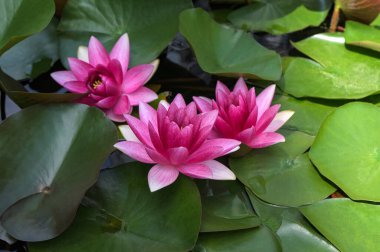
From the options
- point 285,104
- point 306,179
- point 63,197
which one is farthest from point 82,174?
point 285,104

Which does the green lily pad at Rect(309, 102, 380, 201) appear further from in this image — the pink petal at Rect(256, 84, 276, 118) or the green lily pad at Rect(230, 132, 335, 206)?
the pink petal at Rect(256, 84, 276, 118)

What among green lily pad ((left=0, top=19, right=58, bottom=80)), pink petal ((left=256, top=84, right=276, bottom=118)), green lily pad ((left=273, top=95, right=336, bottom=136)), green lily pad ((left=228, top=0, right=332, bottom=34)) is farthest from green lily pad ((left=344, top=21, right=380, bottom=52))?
green lily pad ((left=0, top=19, right=58, bottom=80))

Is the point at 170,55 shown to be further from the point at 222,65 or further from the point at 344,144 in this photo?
the point at 344,144

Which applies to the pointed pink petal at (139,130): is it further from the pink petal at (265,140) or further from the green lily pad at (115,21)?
the green lily pad at (115,21)

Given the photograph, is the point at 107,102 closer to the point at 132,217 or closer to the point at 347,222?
the point at 132,217

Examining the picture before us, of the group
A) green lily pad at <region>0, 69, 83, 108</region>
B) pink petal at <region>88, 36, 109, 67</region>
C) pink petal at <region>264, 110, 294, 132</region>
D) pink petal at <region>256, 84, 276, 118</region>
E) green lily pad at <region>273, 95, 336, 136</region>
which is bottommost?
green lily pad at <region>273, 95, 336, 136</region>
